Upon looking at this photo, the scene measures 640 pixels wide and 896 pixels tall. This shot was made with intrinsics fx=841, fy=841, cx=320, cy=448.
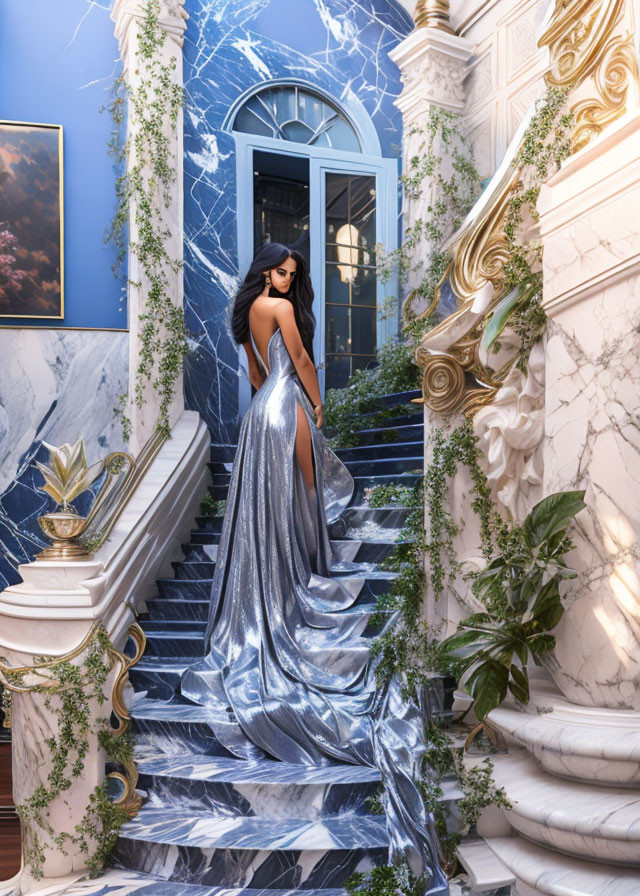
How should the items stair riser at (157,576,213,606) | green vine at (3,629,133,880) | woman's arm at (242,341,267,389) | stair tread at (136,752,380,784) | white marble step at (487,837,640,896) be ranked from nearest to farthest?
white marble step at (487,837,640,896) < green vine at (3,629,133,880) < stair tread at (136,752,380,784) < woman's arm at (242,341,267,389) < stair riser at (157,576,213,606)

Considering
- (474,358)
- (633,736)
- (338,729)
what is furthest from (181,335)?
(633,736)

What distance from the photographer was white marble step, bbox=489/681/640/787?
262cm

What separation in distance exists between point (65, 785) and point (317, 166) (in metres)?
6.20

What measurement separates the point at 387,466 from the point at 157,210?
2.67m

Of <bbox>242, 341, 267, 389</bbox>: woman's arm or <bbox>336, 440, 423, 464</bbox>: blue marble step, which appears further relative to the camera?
<bbox>336, 440, 423, 464</bbox>: blue marble step

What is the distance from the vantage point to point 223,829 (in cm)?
338

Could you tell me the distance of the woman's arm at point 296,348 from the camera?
16.0 feet

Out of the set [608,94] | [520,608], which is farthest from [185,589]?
[608,94]

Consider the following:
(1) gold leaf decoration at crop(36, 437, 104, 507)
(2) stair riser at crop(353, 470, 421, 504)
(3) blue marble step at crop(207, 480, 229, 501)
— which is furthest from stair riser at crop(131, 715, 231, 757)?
(3) blue marble step at crop(207, 480, 229, 501)

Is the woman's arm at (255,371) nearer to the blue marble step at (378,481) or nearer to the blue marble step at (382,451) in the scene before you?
the blue marble step at (378,481)

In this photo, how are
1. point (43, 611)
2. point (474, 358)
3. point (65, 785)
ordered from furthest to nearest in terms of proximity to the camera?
point (474, 358) → point (43, 611) → point (65, 785)

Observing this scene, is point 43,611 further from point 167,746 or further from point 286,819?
point 286,819

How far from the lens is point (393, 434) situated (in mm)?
6293

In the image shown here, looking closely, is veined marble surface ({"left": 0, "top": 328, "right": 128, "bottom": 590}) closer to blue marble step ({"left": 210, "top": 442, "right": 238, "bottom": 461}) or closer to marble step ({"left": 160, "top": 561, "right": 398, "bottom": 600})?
blue marble step ({"left": 210, "top": 442, "right": 238, "bottom": 461})
